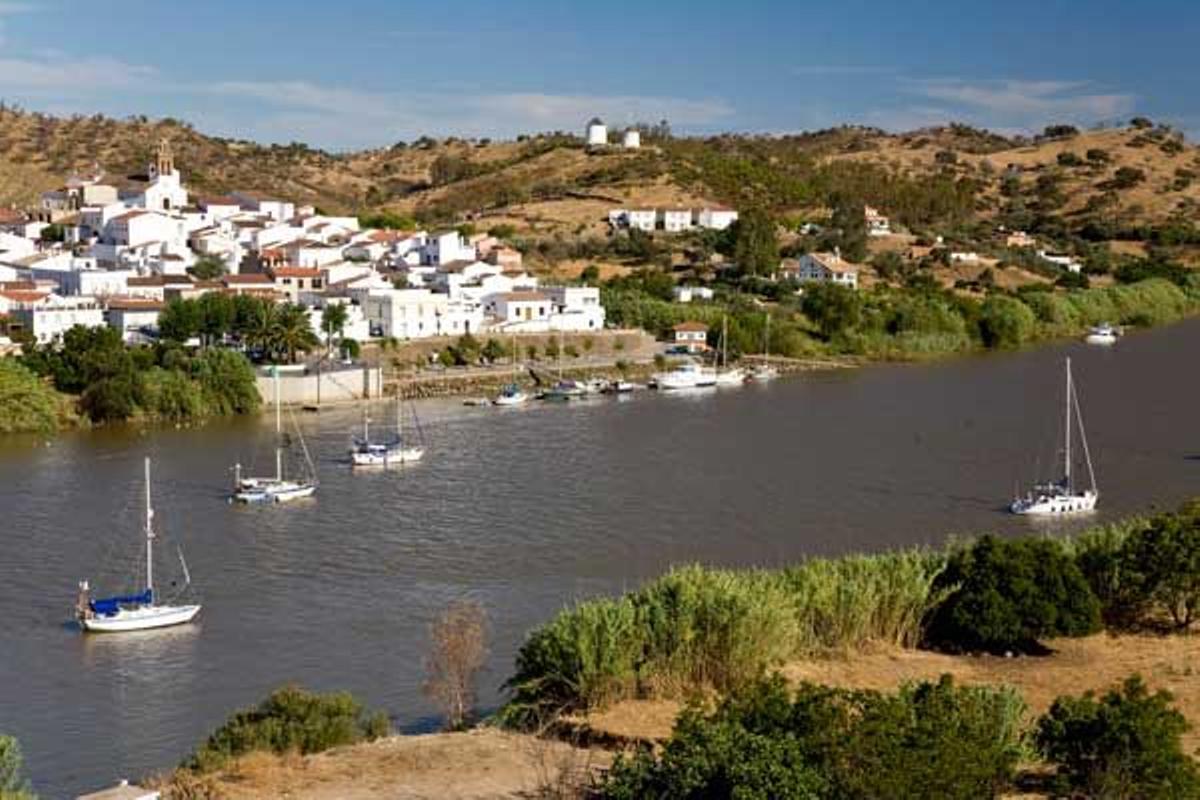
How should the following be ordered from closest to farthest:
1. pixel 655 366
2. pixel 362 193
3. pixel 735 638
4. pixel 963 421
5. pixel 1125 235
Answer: pixel 735 638 → pixel 963 421 → pixel 655 366 → pixel 1125 235 → pixel 362 193

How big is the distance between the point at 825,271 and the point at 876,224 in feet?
36.8

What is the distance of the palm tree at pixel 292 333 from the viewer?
35.1 metres

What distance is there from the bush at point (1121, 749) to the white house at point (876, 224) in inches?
2012

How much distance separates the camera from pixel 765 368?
4097 centimetres

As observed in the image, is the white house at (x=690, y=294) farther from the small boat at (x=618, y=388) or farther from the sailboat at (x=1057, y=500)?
the sailboat at (x=1057, y=500)

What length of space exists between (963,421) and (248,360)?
15477 millimetres

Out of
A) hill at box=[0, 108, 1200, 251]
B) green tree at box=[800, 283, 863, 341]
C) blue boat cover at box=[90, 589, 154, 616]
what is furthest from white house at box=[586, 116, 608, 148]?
blue boat cover at box=[90, 589, 154, 616]

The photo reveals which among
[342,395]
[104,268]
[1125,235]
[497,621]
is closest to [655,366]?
[342,395]

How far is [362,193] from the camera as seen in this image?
2928 inches

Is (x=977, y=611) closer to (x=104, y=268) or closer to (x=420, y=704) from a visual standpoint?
(x=420, y=704)

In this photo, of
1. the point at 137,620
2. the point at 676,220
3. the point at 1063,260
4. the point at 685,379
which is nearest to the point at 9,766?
the point at 137,620

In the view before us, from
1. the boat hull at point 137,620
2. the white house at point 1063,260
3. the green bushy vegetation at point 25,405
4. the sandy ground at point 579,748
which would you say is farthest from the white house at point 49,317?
the white house at point 1063,260

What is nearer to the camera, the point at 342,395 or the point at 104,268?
the point at 342,395

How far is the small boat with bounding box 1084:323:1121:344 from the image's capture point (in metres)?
47.4
